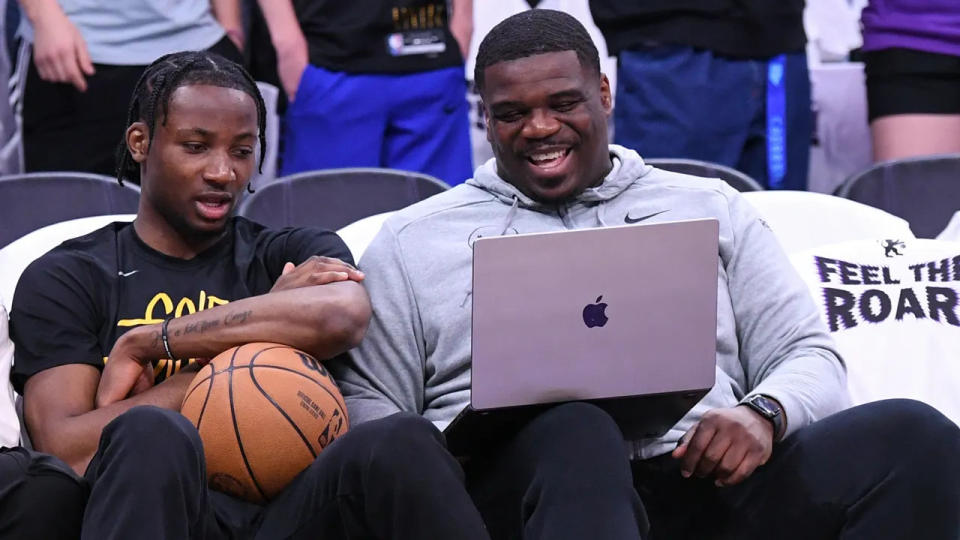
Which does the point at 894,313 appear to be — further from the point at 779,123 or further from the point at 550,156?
the point at 779,123

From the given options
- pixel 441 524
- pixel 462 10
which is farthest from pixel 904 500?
pixel 462 10

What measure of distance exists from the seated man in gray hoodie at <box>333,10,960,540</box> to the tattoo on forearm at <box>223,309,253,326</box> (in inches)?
10.8

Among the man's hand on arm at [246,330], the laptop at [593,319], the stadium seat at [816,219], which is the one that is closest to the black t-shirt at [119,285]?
the man's hand on arm at [246,330]

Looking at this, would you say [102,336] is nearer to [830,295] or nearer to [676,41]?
[830,295]

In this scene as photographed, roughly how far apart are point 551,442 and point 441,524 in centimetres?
26

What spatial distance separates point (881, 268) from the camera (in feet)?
11.1

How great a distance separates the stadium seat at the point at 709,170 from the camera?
13.2 ft

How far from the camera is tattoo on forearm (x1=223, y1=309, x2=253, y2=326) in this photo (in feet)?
8.89

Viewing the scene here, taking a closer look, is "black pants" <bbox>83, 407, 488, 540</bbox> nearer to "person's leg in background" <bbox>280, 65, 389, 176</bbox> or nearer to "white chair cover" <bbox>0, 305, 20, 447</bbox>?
"white chair cover" <bbox>0, 305, 20, 447</bbox>

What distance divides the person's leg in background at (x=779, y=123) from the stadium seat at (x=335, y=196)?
1074 millimetres

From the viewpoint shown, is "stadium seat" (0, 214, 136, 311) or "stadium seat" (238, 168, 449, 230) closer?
"stadium seat" (0, 214, 136, 311)

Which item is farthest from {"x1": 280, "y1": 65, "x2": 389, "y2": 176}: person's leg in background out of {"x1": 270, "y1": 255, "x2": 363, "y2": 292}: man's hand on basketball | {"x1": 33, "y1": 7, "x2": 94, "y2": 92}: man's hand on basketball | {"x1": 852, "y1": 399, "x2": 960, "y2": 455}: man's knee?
{"x1": 852, "y1": 399, "x2": 960, "y2": 455}: man's knee

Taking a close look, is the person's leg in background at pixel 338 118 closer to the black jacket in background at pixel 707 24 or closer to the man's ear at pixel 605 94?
the black jacket in background at pixel 707 24

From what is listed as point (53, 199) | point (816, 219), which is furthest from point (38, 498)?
point (816, 219)
